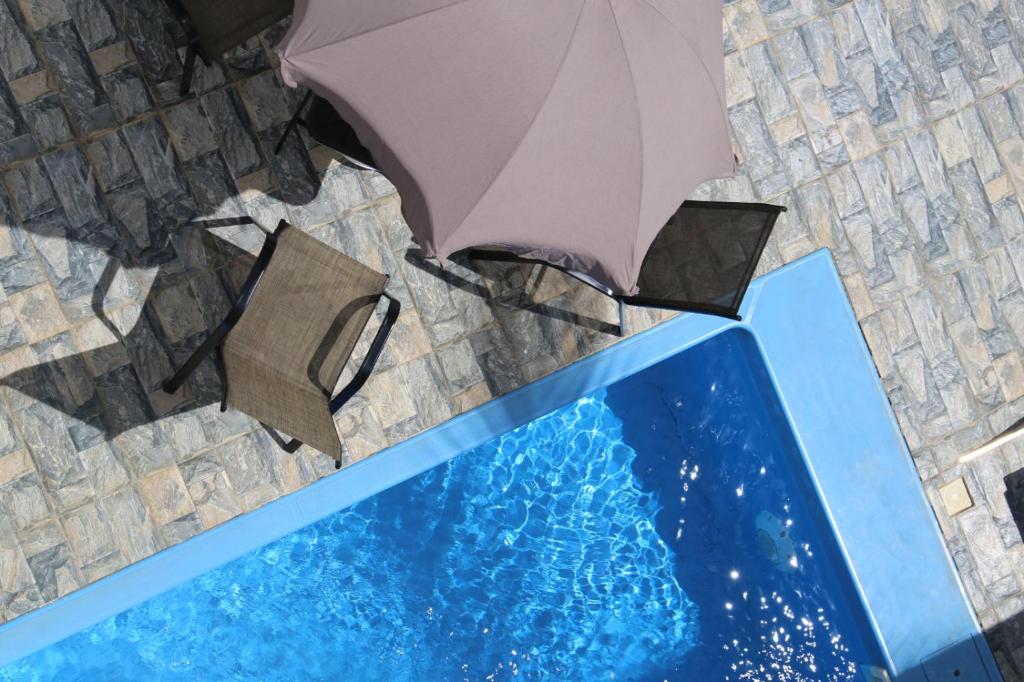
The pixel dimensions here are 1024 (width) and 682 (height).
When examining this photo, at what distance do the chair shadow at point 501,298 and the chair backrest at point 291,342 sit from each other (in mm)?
A: 748

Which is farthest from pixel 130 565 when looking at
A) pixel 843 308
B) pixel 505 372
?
pixel 843 308

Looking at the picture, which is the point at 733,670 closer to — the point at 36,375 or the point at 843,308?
the point at 843,308

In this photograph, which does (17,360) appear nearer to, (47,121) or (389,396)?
(47,121)

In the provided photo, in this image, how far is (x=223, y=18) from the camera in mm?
4484

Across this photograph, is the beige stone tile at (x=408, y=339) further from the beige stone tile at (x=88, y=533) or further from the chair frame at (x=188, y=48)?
the beige stone tile at (x=88, y=533)

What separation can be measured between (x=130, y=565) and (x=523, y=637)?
7.56 feet

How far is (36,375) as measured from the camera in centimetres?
491

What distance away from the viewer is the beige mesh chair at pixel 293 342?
14.9ft

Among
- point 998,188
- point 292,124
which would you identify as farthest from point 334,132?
point 998,188

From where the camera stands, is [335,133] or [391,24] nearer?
[391,24]

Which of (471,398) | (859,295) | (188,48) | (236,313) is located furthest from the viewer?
(859,295)

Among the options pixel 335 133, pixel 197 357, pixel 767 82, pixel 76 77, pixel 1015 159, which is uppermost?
pixel 76 77

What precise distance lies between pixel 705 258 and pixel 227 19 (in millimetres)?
2642

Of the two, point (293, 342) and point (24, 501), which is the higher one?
point (293, 342)
